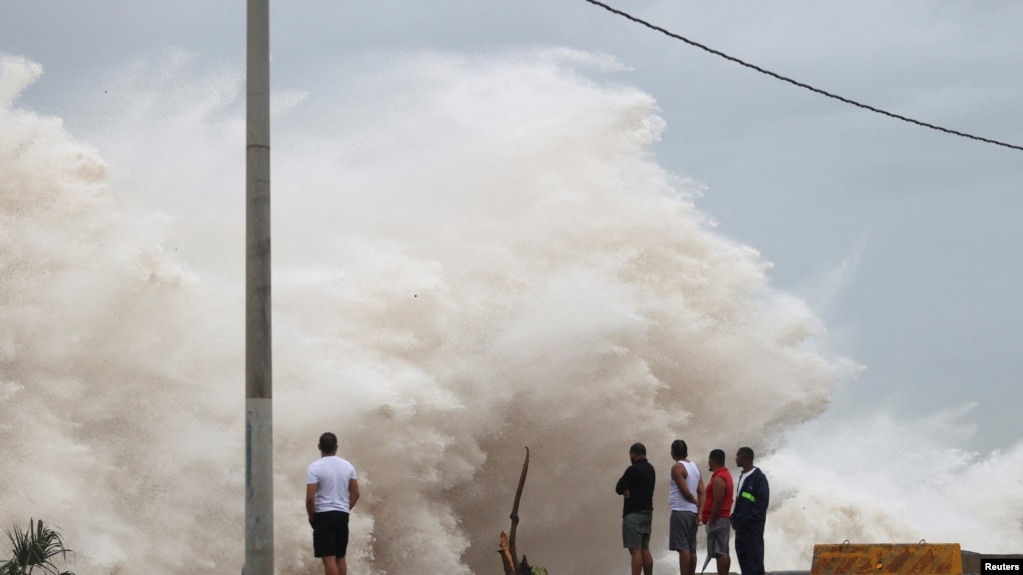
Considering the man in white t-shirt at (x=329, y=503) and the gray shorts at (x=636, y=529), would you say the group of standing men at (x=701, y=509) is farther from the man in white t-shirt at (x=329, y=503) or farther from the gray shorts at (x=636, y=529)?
the man in white t-shirt at (x=329, y=503)

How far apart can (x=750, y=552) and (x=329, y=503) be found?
365 centimetres

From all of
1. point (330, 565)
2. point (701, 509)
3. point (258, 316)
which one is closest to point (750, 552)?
point (701, 509)

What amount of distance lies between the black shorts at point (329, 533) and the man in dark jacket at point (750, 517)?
3385 millimetres

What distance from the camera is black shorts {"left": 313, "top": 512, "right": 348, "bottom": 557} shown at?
9562 millimetres

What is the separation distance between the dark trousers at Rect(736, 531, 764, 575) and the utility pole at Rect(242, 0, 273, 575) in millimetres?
4494

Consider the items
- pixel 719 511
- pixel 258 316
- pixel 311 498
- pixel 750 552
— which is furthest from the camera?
pixel 719 511

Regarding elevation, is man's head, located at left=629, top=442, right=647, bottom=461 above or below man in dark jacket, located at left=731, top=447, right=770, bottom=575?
above

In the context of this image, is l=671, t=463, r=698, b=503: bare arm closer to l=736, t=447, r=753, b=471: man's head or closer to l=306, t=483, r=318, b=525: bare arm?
l=736, t=447, r=753, b=471: man's head

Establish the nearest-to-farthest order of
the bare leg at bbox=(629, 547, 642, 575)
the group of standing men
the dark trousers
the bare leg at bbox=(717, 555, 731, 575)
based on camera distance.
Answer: the dark trousers → the group of standing men → the bare leg at bbox=(717, 555, 731, 575) → the bare leg at bbox=(629, 547, 642, 575)

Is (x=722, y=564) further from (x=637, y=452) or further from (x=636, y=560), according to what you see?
(x=637, y=452)

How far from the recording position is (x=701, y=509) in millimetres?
11344

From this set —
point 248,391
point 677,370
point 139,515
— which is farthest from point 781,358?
point 248,391

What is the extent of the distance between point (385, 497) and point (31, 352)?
4.69 metres

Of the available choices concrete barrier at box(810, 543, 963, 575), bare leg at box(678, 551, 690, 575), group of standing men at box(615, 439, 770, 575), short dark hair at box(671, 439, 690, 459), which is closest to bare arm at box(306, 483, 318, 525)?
group of standing men at box(615, 439, 770, 575)
